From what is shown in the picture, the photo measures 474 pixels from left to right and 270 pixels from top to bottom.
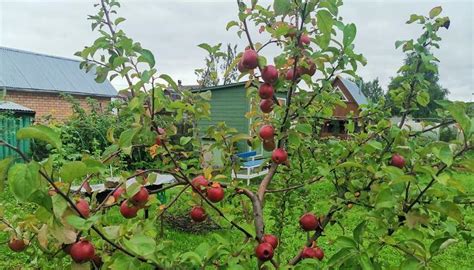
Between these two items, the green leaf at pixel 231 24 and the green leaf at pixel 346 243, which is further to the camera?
the green leaf at pixel 231 24

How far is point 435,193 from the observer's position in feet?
3.22

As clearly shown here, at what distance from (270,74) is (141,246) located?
67 cm

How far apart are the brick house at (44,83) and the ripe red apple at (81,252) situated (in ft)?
40.5

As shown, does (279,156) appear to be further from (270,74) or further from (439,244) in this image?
(439,244)

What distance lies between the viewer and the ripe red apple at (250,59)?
122cm

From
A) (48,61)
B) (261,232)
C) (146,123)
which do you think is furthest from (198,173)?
(48,61)

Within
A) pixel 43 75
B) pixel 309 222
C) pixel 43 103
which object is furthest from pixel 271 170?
pixel 43 75

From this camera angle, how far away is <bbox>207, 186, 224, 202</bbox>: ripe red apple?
1167mm

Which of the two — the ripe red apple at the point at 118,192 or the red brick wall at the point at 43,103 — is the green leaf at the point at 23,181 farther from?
the red brick wall at the point at 43,103

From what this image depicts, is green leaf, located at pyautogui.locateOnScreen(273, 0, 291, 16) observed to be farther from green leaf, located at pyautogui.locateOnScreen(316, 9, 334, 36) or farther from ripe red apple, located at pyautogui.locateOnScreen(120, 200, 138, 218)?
ripe red apple, located at pyautogui.locateOnScreen(120, 200, 138, 218)

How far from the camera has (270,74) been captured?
125 centimetres

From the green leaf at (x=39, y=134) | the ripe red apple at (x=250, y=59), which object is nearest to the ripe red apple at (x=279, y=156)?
the ripe red apple at (x=250, y=59)

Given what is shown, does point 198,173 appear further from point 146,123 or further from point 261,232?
point 146,123

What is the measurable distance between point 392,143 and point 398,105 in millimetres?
383
